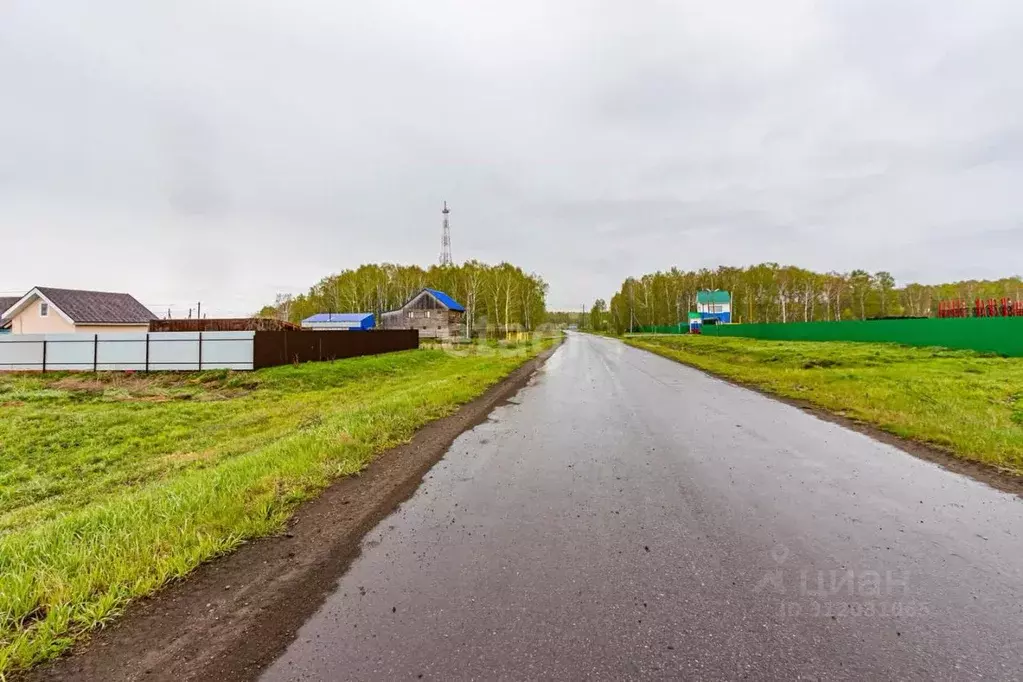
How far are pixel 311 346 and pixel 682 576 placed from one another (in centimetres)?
2324

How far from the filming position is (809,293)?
83.4 meters

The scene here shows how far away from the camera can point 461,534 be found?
13.4 feet

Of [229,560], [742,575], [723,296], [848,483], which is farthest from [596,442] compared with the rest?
[723,296]

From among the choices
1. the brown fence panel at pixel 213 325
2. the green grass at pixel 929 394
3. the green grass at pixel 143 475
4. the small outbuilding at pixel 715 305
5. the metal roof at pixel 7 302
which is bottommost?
the green grass at pixel 143 475

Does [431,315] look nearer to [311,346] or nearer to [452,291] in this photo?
[452,291]

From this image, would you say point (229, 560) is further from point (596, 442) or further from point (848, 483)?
point (848, 483)

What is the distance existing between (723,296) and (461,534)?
289 ft

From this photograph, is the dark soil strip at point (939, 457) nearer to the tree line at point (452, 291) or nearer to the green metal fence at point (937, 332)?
the green metal fence at point (937, 332)

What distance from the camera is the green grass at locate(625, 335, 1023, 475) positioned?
7004 mm

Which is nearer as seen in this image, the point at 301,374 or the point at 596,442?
the point at 596,442

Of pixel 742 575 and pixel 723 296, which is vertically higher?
pixel 723 296

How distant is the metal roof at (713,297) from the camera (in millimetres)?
80188

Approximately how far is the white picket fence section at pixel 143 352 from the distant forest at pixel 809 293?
81014 millimetres

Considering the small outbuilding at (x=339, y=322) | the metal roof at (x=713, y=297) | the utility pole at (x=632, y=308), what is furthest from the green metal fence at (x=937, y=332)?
the utility pole at (x=632, y=308)
